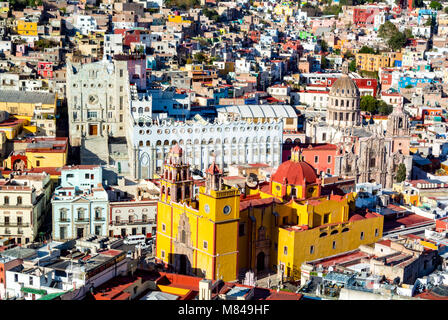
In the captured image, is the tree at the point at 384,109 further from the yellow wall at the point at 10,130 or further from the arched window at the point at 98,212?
the arched window at the point at 98,212

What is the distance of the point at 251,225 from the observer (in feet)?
137

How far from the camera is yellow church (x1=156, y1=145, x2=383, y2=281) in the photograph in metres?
39.0

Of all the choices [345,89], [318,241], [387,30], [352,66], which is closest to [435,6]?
[387,30]

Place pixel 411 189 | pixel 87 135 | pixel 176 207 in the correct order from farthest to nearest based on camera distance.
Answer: pixel 87 135 → pixel 411 189 → pixel 176 207

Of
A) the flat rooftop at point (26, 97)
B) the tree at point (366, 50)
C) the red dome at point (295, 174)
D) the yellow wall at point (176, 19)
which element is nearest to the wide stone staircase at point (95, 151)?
the flat rooftop at point (26, 97)

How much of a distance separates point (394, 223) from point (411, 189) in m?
7.18

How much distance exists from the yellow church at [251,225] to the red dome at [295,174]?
0.20 feet

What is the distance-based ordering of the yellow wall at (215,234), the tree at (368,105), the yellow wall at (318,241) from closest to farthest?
the yellow wall at (215,234), the yellow wall at (318,241), the tree at (368,105)

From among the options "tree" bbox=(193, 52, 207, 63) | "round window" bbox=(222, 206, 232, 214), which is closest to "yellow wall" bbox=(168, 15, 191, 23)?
"tree" bbox=(193, 52, 207, 63)

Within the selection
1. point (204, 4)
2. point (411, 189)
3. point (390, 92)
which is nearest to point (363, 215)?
point (411, 189)

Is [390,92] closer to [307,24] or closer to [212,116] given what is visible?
[212,116]

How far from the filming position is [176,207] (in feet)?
135

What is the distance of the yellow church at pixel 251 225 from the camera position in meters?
39.0

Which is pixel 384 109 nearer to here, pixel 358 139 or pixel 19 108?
pixel 358 139
